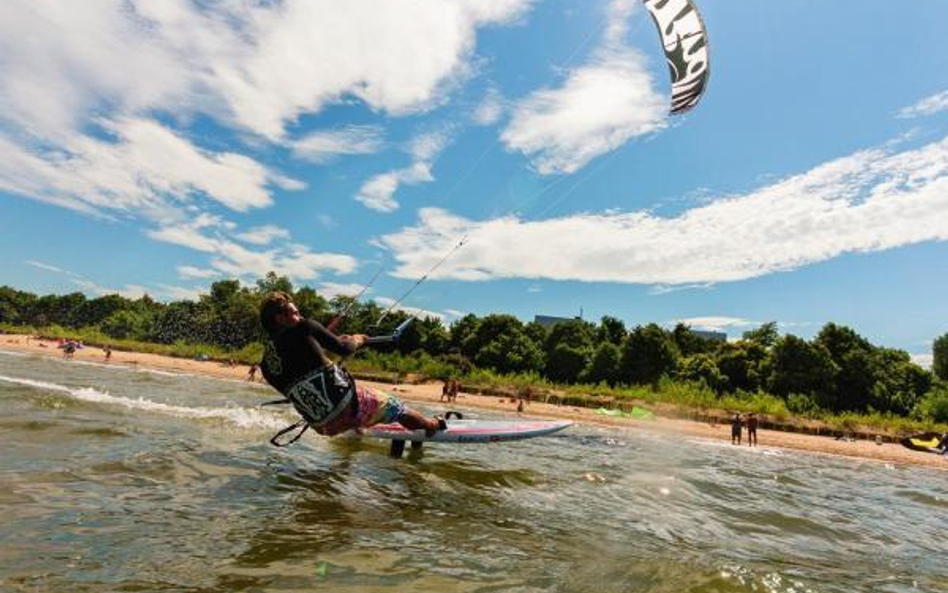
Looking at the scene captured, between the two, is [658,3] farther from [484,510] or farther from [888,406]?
[888,406]

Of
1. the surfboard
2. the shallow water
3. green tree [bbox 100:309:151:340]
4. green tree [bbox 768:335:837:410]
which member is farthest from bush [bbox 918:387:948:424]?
green tree [bbox 100:309:151:340]

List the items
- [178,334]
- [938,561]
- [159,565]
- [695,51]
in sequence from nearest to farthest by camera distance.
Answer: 1. [159,565]
2. [938,561]
3. [695,51]
4. [178,334]

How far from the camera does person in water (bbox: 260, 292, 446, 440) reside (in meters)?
7.16

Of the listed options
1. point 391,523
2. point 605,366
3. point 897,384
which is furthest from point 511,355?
point 391,523

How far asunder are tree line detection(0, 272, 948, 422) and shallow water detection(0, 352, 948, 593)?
14098mm

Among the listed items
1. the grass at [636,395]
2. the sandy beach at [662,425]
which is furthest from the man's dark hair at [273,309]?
the grass at [636,395]

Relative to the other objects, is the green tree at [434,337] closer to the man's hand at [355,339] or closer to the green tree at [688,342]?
the green tree at [688,342]

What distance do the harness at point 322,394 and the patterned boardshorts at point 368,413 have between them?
0.20 m

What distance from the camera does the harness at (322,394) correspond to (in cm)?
746

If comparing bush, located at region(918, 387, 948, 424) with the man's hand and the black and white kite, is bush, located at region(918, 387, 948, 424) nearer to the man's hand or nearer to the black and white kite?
the black and white kite

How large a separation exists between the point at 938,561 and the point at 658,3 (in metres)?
11.1

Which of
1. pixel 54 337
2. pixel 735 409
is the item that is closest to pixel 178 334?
pixel 54 337

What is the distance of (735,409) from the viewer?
4762cm

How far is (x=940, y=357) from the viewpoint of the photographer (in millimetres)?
80750
